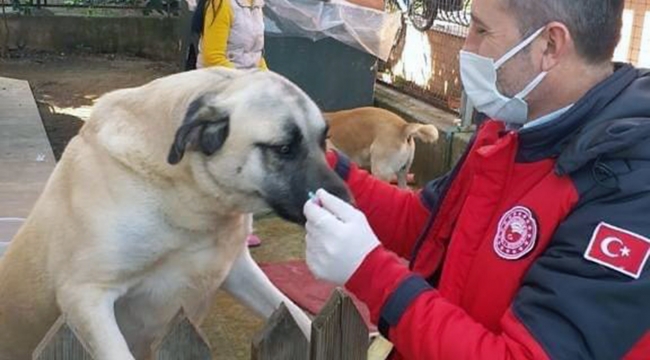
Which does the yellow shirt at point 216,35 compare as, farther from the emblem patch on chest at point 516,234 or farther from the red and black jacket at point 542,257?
the emblem patch on chest at point 516,234

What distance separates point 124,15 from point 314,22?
5994 mm

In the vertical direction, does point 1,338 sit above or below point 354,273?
below

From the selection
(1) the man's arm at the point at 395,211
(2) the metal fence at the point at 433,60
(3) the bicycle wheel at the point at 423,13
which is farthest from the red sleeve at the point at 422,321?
(3) the bicycle wheel at the point at 423,13

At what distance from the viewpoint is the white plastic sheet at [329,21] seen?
760 cm

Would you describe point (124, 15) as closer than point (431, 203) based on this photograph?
No

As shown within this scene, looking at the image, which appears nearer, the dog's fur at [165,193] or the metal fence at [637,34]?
the dog's fur at [165,193]

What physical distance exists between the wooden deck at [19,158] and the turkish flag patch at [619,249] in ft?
9.08

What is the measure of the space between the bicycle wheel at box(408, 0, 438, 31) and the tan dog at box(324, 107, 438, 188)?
1688mm

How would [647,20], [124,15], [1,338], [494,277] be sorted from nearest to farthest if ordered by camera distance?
1. [494,277]
2. [1,338]
3. [647,20]
4. [124,15]

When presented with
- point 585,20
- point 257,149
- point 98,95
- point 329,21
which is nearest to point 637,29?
point 329,21

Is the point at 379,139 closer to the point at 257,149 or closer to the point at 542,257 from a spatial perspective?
the point at 257,149

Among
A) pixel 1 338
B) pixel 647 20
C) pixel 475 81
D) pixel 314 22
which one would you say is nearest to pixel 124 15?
pixel 314 22

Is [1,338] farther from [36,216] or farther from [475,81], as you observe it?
[475,81]

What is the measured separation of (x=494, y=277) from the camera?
65.6 inches
